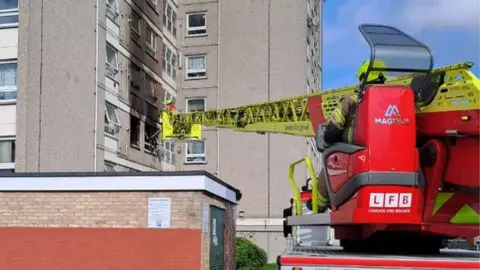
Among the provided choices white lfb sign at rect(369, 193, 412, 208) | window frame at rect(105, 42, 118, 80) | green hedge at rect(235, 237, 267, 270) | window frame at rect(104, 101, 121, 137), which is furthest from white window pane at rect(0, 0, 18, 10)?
white lfb sign at rect(369, 193, 412, 208)

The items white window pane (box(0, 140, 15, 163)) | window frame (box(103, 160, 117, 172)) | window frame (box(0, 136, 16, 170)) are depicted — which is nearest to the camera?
window frame (box(0, 136, 16, 170))

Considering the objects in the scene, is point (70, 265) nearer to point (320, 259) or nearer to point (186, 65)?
point (320, 259)

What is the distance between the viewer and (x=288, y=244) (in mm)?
7371

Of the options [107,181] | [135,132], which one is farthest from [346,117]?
[135,132]

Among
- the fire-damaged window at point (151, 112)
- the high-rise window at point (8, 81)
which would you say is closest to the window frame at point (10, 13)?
the high-rise window at point (8, 81)

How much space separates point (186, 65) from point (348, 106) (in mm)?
32204

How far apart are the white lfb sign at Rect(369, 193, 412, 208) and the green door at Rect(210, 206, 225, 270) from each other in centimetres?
1032

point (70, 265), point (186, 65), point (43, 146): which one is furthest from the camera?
point (186, 65)

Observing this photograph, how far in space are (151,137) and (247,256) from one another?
1014 cm

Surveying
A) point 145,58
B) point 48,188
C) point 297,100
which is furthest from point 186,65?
point 297,100

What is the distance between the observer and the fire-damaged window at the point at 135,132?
30.1 m

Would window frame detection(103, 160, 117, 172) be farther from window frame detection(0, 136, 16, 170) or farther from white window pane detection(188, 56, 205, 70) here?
white window pane detection(188, 56, 205, 70)

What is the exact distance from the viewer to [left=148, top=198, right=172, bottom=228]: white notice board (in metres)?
15.2

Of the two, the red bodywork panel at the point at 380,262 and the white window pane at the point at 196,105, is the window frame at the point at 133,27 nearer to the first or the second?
the white window pane at the point at 196,105
